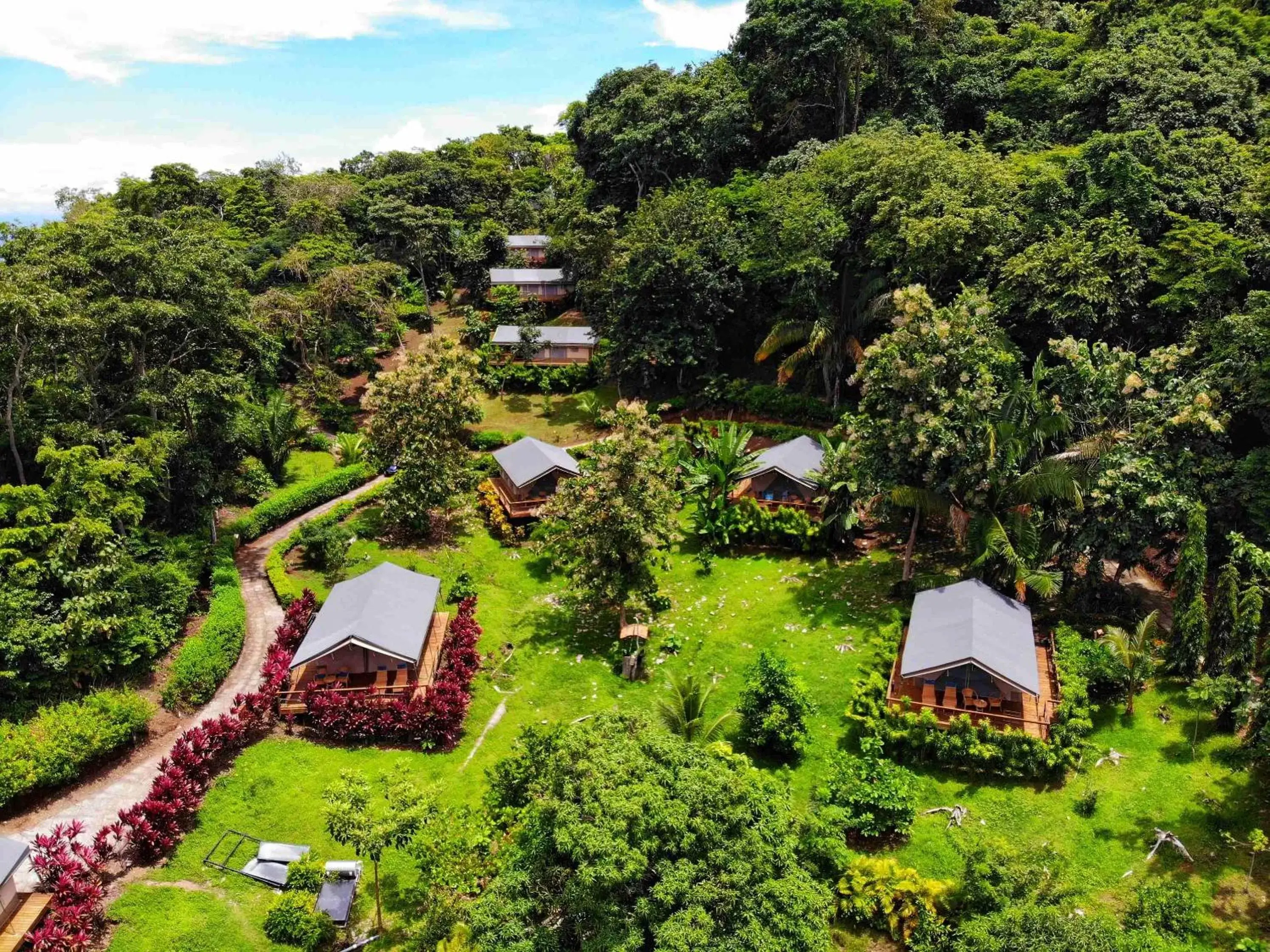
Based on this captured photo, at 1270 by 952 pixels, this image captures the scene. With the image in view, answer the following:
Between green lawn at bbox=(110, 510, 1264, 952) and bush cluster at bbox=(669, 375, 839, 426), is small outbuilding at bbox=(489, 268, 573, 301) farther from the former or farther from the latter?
green lawn at bbox=(110, 510, 1264, 952)

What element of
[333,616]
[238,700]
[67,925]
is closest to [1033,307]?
[333,616]

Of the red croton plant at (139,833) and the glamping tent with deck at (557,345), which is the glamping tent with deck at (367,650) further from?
the glamping tent with deck at (557,345)

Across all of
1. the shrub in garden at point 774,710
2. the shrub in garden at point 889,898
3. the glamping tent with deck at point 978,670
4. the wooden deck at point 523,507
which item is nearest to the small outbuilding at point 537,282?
the wooden deck at point 523,507

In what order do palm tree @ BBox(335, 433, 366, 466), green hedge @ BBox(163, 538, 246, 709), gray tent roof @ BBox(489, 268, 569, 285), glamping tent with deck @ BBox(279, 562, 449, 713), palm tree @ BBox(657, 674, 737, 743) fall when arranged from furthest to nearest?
gray tent roof @ BBox(489, 268, 569, 285)
palm tree @ BBox(335, 433, 366, 466)
green hedge @ BBox(163, 538, 246, 709)
glamping tent with deck @ BBox(279, 562, 449, 713)
palm tree @ BBox(657, 674, 737, 743)

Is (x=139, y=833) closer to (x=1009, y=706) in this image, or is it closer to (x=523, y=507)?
(x=523, y=507)

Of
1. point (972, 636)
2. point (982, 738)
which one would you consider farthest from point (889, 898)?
point (972, 636)

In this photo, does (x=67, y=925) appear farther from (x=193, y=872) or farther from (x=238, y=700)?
(x=238, y=700)

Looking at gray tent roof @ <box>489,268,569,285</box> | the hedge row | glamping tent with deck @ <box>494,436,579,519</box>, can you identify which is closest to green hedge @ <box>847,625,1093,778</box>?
glamping tent with deck @ <box>494,436,579,519</box>
